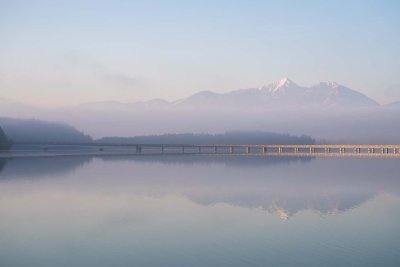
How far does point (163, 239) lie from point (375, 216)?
9.73 m

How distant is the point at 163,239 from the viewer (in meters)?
15.2

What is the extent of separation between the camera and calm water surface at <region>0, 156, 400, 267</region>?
13078 mm

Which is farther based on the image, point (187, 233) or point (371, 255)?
point (187, 233)

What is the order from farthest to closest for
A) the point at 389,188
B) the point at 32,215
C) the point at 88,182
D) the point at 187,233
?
the point at 88,182 → the point at 389,188 → the point at 32,215 → the point at 187,233

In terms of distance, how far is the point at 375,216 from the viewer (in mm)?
19906

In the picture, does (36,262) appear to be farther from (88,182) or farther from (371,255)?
(88,182)

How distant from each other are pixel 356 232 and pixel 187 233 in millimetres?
5848

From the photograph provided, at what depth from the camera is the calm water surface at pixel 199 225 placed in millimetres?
13078

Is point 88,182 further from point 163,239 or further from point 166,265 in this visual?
point 166,265

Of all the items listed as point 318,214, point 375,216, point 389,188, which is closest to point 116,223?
point 318,214

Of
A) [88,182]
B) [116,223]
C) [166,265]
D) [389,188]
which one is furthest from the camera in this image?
[88,182]

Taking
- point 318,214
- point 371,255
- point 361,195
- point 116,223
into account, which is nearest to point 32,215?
point 116,223

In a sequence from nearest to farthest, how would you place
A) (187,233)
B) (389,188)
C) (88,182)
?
1. (187,233)
2. (389,188)
3. (88,182)

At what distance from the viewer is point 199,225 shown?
58.2 feet
